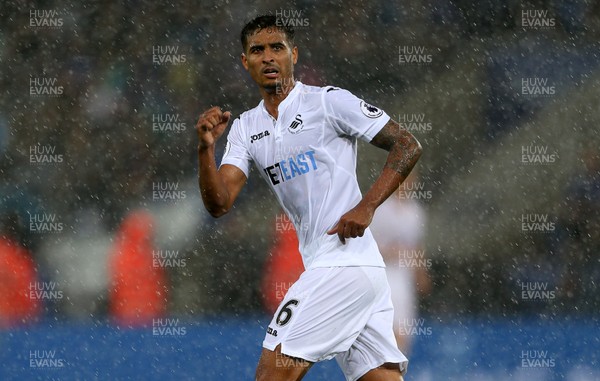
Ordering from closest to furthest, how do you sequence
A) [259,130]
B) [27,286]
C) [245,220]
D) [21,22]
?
[259,130] → [27,286] → [245,220] → [21,22]

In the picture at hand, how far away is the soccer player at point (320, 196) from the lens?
4.21 metres

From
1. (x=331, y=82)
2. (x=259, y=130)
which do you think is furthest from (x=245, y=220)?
(x=259, y=130)

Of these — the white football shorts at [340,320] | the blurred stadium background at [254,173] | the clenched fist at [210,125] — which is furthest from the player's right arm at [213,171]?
the blurred stadium background at [254,173]

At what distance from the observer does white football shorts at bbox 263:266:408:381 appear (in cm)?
419

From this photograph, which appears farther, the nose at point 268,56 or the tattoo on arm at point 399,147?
the nose at point 268,56

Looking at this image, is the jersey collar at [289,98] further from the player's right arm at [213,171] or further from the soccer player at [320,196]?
the player's right arm at [213,171]

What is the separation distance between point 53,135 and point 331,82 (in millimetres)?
3727

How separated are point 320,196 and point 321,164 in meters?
0.13

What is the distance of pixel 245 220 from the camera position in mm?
13539

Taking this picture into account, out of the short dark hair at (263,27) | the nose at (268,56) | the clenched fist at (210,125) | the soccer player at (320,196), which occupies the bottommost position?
the soccer player at (320,196)

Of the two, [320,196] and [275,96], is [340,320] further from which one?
[275,96]

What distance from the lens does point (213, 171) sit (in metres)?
4.41

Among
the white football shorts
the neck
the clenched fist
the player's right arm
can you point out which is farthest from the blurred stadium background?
the clenched fist

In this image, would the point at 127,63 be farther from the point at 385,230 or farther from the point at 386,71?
the point at 385,230
